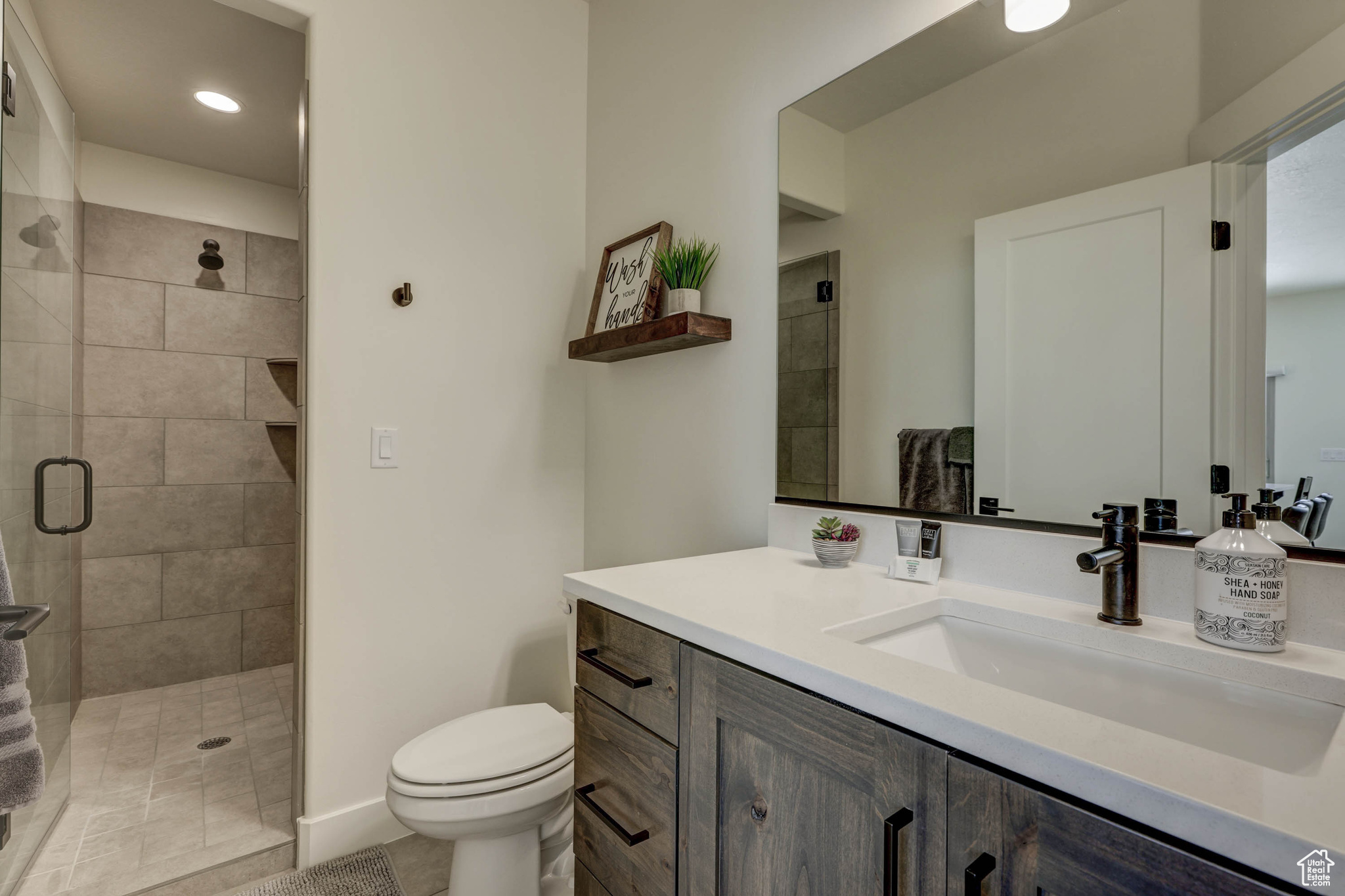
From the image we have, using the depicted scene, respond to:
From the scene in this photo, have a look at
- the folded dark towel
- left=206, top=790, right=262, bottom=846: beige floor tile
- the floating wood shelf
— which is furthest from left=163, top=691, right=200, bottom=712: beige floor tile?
the folded dark towel

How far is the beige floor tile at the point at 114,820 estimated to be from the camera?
1809 mm

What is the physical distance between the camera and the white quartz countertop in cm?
44

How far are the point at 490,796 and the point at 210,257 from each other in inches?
115

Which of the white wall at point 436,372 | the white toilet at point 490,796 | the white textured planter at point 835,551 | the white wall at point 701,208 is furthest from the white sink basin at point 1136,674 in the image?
the white wall at point 436,372

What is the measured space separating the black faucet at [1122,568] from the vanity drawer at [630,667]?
628 millimetres

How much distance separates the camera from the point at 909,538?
49.1 inches

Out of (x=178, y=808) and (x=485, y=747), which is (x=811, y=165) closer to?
(x=485, y=747)

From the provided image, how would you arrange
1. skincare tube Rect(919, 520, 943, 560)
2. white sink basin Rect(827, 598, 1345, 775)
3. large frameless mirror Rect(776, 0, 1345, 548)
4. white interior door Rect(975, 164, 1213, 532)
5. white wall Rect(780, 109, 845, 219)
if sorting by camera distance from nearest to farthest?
white sink basin Rect(827, 598, 1345, 775) < large frameless mirror Rect(776, 0, 1345, 548) < white interior door Rect(975, 164, 1213, 532) < skincare tube Rect(919, 520, 943, 560) < white wall Rect(780, 109, 845, 219)

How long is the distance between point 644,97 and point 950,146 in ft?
3.65

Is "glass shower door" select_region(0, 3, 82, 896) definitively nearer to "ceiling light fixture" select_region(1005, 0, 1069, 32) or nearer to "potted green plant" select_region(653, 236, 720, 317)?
"potted green plant" select_region(653, 236, 720, 317)

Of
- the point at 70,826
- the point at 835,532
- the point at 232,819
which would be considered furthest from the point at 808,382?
the point at 70,826

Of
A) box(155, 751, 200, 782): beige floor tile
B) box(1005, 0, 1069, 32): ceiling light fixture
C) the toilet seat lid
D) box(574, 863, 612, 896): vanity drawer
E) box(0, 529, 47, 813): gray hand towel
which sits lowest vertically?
box(155, 751, 200, 782): beige floor tile

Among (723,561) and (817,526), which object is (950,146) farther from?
(723,561)

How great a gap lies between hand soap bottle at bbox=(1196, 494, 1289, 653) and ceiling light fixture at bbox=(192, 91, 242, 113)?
10.6ft
